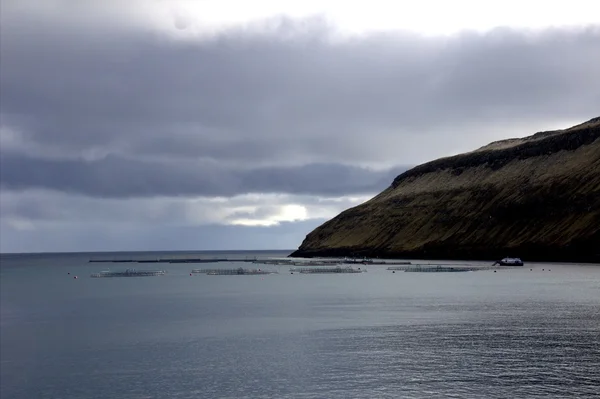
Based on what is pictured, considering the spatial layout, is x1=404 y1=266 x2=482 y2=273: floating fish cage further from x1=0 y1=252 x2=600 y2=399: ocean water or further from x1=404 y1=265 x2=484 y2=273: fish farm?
x1=0 y1=252 x2=600 y2=399: ocean water

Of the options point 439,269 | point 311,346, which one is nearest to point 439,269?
point 439,269

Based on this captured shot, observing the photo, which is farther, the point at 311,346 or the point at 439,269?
the point at 439,269

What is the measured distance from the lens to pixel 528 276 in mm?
158500

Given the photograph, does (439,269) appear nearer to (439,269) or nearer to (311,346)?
(439,269)

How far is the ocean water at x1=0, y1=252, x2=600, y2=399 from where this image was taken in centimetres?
4722

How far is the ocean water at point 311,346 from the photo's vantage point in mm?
47219

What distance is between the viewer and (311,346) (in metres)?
63.9

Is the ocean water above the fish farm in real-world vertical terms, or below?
below

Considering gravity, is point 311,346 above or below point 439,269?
below

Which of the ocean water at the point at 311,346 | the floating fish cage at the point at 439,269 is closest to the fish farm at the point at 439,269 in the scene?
the floating fish cage at the point at 439,269

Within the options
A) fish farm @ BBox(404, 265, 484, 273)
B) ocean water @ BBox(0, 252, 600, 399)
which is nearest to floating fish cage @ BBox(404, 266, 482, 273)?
fish farm @ BBox(404, 265, 484, 273)

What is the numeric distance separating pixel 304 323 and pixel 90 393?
37812mm

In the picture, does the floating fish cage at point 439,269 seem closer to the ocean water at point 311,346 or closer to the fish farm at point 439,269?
the fish farm at point 439,269

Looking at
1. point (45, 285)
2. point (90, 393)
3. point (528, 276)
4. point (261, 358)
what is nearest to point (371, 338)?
point (261, 358)
